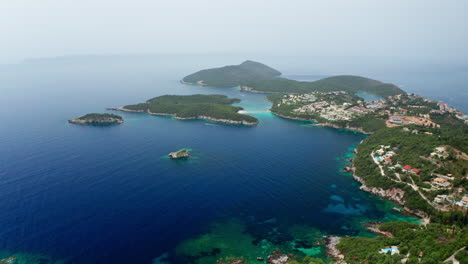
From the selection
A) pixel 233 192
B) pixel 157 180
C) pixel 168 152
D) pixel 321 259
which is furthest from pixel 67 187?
pixel 321 259

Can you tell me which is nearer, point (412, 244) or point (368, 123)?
point (412, 244)

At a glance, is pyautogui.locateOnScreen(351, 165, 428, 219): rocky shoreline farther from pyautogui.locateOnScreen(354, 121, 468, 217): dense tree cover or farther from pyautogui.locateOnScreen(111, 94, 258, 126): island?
pyautogui.locateOnScreen(111, 94, 258, 126): island

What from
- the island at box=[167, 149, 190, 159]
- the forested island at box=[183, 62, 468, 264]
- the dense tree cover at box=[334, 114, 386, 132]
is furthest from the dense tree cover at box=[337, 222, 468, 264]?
the dense tree cover at box=[334, 114, 386, 132]

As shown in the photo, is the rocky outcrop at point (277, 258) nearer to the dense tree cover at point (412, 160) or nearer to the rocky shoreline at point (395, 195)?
the rocky shoreline at point (395, 195)

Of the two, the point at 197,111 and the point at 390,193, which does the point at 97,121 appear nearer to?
the point at 197,111

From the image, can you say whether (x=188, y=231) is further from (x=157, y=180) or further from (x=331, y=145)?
(x=331, y=145)

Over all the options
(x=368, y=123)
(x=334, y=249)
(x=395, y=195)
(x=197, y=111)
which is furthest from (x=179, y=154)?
(x=368, y=123)

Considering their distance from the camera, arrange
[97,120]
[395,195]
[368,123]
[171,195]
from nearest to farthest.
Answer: [395,195]
[171,195]
[368,123]
[97,120]
